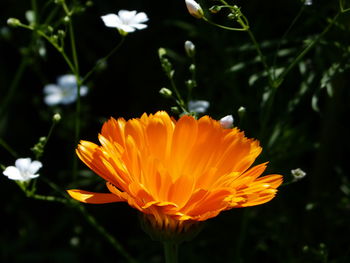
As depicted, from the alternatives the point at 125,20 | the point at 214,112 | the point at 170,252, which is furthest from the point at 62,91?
the point at 170,252

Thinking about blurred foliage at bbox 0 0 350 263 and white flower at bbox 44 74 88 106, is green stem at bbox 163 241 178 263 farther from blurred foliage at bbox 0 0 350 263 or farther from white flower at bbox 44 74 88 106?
white flower at bbox 44 74 88 106

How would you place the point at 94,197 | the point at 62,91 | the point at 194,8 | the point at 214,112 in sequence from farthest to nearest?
the point at 62,91 → the point at 214,112 → the point at 194,8 → the point at 94,197

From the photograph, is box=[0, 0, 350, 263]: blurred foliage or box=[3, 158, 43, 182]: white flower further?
box=[0, 0, 350, 263]: blurred foliage

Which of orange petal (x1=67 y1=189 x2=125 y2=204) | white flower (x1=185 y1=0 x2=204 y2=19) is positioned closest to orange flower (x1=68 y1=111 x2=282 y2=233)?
orange petal (x1=67 y1=189 x2=125 y2=204)

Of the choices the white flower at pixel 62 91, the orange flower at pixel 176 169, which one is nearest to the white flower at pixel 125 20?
the orange flower at pixel 176 169

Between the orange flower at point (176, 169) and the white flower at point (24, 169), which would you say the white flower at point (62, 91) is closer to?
the white flower at point (24, 169)

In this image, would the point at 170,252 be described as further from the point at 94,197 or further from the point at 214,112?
the point at 214,112
